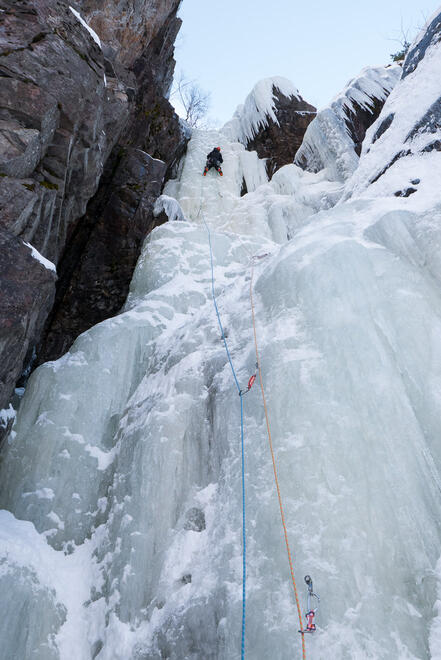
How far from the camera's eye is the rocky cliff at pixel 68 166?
4898 mm

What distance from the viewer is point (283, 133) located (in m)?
17.5

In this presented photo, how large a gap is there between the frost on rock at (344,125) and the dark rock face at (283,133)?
86.2 inches

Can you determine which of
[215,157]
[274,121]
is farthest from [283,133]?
[215,157]

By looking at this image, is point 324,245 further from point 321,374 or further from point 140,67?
point 140,67

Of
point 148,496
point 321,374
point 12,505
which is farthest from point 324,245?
point 12,505

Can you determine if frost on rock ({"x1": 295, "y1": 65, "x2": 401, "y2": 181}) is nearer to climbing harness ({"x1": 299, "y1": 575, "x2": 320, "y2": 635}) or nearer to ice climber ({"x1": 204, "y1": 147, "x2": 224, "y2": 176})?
ice climber ({"x1": 204, "y1": 147, "x2": 224, "y2": 176})

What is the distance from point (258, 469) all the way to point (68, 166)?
5678 millimetres

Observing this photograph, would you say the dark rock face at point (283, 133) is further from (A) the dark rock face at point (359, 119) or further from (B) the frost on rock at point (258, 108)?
(A) the dark rock face at point (359, 119)

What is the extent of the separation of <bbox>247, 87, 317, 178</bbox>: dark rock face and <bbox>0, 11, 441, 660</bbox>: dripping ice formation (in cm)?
1124

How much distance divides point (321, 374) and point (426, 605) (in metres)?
2.19

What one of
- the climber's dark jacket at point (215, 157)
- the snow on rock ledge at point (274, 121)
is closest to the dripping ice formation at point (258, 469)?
the climber's dark jacket at point (215, 157)

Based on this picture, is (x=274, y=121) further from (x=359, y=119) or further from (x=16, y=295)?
(x=16, y=295)

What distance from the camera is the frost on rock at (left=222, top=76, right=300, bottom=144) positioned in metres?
18.2

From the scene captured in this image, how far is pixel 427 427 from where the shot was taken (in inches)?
150
